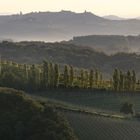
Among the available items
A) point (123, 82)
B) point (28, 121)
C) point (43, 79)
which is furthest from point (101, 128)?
point (123, 82)

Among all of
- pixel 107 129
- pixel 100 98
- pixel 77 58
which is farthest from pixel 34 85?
pixel 77 58

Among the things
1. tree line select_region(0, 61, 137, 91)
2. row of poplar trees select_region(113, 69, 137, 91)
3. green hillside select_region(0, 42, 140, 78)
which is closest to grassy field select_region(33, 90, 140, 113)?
row of poplar trees select_region(113, 69, 137, 91)

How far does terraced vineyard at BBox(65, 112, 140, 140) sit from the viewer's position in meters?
43.2

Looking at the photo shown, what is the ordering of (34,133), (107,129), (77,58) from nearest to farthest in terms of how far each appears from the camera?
(34,133) → (107,129) → (77,58)

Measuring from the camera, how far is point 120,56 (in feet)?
480

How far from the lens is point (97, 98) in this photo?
6084 centimetres

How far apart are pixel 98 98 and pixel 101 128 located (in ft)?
54.2

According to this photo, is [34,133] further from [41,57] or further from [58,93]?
[41,57]

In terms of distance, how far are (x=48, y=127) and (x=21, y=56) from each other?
106 meters

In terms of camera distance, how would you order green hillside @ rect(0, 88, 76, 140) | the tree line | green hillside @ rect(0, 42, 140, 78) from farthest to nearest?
green hillside @ rect(0, 42, 140, 78) < the tree line < green hillside @ rect(0, 88, 76, 140)

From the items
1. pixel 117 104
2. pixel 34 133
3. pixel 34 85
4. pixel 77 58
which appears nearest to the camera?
pixel 34 133

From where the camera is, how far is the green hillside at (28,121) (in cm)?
3744

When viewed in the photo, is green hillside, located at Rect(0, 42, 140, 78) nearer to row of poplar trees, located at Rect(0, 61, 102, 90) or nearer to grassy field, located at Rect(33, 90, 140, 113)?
row of poplar trees, located at Rect(0, 61, 102, 90)

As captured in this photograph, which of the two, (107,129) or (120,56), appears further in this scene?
(120,56)
